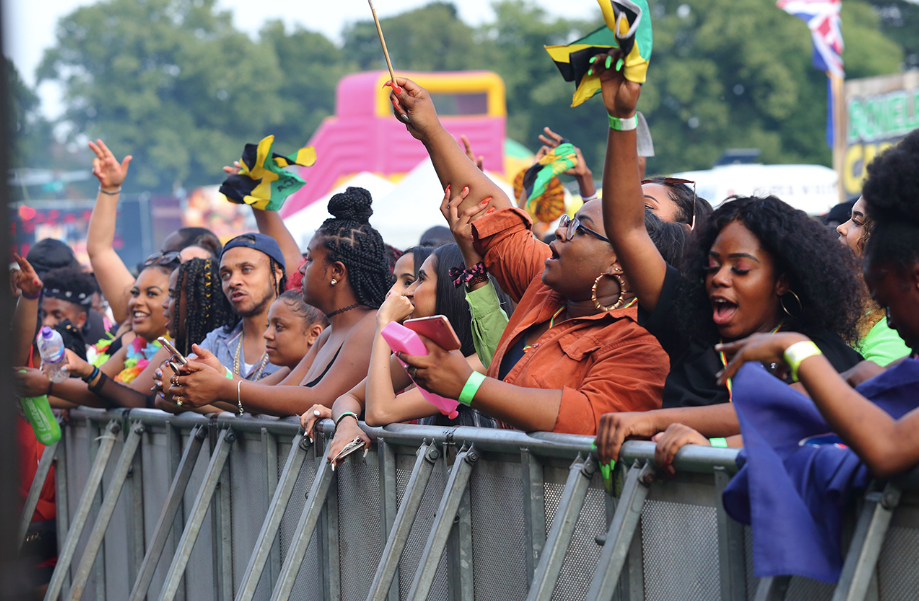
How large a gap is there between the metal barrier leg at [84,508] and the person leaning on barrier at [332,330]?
4.35ft

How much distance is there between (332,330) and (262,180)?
1.75 meters

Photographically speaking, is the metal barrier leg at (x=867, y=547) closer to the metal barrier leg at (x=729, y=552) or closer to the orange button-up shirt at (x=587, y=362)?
the metal barrier leg at (x=729, y=552)

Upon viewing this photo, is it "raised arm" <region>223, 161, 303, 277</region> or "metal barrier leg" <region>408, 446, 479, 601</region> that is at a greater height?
"raised arm" <region>223, 161, 303, 277</region>

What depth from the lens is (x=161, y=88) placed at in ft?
240

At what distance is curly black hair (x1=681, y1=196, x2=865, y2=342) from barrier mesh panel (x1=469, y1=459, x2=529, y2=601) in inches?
28.0

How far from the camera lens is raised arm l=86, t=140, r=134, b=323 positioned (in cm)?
709

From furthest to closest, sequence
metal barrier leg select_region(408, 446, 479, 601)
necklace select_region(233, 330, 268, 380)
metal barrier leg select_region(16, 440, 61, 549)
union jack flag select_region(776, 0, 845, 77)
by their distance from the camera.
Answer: union jack flag select_region(776, 0, 845, 77)
metal barrier leg select_region(16, 440, 61, 549)
necklace select_region(233, 330, 268, 380)
metal barrier leg select_region(408, 446, 479, 601)

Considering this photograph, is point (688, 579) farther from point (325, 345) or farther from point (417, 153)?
point (417, 153)

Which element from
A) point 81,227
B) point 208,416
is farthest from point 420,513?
point 81,227

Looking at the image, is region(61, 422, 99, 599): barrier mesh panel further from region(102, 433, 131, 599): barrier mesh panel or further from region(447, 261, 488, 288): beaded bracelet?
region(447, 261, 488, 288): beaded bracelet

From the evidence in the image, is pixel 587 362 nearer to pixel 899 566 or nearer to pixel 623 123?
pixel 623 123

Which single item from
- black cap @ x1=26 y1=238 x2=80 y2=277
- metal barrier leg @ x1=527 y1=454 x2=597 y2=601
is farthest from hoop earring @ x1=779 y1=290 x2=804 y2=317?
black cap @ x1=26 y1=238 x2=80 y2=277

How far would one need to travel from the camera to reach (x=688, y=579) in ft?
8.39

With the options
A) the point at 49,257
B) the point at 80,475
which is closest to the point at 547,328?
the point at 80,475
